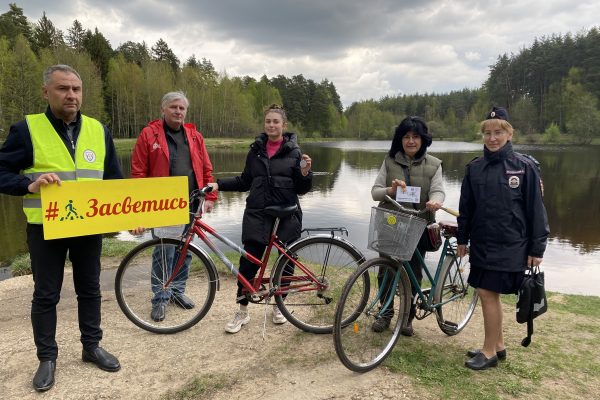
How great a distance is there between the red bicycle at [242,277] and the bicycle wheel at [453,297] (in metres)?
0.93

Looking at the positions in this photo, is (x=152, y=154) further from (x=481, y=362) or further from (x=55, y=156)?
(x=481, y=362)

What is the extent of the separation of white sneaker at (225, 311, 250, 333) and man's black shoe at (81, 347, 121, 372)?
1.11 metres

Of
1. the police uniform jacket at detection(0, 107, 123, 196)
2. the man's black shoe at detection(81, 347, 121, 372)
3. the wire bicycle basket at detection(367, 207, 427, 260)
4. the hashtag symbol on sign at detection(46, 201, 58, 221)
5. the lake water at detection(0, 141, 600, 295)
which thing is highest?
the police uniform jacket at detection(0, 107, 123, 196)

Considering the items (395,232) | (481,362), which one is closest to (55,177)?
(395,232)

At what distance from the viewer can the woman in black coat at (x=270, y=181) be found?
3.98m

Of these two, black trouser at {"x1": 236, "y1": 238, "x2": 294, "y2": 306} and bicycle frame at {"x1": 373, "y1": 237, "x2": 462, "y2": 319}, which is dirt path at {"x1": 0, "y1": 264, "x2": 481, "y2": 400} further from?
black trouser at {"x1": 236, "y1": 238, "x2": 294, "y2": 306}

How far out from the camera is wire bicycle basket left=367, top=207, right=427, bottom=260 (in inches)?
127

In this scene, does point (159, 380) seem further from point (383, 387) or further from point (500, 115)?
point (500, 115)

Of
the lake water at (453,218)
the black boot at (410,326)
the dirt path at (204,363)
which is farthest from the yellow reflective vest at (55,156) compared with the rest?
the lake water at (453,218)

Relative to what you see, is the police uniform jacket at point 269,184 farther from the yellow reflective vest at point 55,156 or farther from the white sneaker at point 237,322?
the yellow reflective vest at point 55,156

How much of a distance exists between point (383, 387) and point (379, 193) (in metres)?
1.77

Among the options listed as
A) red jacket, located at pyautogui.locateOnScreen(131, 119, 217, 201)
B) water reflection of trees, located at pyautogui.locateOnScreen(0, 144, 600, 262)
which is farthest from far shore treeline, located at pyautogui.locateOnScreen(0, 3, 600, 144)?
red jacket, located at pyautogui.locateOnScreen(131, 119, 217, 201)

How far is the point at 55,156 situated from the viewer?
9.93 feet

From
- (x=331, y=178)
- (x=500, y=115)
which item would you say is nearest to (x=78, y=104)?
(x=500, y=115)
